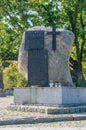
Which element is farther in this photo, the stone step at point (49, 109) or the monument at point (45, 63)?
the monument at point (45, 63)

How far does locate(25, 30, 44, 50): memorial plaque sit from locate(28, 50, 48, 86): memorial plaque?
0.23 metres

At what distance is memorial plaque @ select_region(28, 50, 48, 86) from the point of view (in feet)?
53.9

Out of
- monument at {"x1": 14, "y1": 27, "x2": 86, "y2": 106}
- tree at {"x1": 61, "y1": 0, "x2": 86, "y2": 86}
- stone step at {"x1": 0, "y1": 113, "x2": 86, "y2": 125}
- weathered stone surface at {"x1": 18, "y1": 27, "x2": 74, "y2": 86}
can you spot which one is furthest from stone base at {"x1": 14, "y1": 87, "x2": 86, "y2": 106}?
tree at {"x1": 61, "y1": 0, "x2": 86, "y2": 86}

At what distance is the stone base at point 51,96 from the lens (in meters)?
15.4

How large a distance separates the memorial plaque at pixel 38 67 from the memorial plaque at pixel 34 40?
23 centimetres

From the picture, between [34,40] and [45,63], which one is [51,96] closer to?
[45,63]

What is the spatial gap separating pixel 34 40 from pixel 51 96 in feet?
9.08

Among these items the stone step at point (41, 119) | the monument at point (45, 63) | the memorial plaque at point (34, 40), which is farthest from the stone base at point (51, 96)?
the stone step at point (41, 119)

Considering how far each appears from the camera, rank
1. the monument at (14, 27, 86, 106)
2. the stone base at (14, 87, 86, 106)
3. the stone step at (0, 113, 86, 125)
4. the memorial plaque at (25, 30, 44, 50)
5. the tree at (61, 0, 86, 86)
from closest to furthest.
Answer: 1. the stone step at (0, 113, 86, 125)
2. the stone base at (14, 87, 86, 106)
3. the monument at (14, 27, 86, 106)
4. the memorial plaque at (25, 30, 44, 50)
5. the tree at (61, 0, 86, 86)

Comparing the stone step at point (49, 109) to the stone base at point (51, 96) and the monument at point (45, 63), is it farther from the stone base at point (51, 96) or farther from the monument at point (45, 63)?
the monument at point (45, 63)

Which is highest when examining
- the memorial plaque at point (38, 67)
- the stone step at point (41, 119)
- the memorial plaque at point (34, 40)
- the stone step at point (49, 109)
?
the memorial plaque at point (34, 40)

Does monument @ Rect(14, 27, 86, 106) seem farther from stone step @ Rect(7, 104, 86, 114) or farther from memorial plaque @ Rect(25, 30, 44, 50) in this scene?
stone step @ Rect(7, 104, 86, 114)

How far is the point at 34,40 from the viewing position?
1673 cm

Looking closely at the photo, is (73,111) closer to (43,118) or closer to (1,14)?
(43,118)
